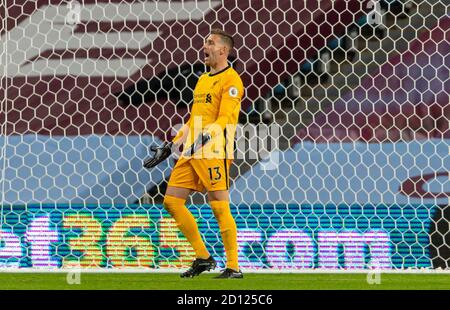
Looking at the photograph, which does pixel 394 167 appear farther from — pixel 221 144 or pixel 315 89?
pixel 221 144

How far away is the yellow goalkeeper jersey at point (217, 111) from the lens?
5.54m

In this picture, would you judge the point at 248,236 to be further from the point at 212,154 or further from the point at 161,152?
the point at 212,154

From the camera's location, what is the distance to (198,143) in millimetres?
5641

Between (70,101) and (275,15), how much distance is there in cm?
133

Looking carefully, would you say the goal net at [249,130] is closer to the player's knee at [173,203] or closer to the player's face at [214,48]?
the player's knee at [173,203]

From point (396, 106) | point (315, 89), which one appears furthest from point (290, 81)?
point (396, 106)

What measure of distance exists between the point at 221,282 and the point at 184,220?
401 mm

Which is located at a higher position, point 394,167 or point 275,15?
point 275,15

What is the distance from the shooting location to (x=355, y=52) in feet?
24.1

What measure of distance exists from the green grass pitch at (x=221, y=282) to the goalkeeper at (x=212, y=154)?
6.4 inches

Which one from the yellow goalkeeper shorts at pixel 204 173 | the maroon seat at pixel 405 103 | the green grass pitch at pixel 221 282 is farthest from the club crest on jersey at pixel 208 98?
the maroon seat at pixel 405 103

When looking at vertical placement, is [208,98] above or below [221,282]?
above

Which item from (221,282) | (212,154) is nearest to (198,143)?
(212,154)

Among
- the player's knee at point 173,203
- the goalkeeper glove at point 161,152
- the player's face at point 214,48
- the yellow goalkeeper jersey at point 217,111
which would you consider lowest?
the player's knee at point 173,203
